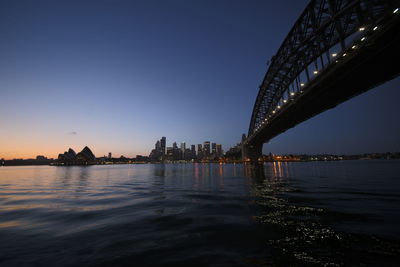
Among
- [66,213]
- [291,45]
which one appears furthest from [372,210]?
[291,45]

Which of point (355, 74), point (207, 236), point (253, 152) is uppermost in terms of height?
point (355, 74)

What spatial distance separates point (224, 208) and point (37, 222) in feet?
28.7

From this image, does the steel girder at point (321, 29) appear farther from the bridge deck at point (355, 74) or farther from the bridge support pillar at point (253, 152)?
the bridge support pillar at point (253, 152)

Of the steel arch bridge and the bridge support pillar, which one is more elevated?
the steel arch bridge

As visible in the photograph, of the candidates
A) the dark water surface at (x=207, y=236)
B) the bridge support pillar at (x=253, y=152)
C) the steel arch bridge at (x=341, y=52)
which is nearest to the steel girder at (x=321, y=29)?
the steel arch bridge at (x=341, y=52)

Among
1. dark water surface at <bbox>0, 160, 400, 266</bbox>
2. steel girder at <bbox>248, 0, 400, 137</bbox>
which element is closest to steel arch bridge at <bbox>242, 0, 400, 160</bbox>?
steel girder at <bbox>248, 0, 400, 137</bbox>

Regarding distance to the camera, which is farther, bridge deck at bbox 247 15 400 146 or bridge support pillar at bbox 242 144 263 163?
bridge support pillar at bbox 242 144 263 163

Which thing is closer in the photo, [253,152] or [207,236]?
[207,236]

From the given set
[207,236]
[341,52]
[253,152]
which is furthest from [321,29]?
[253,152]

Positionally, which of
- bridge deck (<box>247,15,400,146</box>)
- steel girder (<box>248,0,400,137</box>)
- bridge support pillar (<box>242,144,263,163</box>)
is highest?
steel girder (<box>248,0,400,137</box>)

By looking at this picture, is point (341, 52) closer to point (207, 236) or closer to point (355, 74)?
point (355, 74)

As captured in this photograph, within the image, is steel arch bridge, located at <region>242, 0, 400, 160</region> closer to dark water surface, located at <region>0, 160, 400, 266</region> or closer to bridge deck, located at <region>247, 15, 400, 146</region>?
bridge deck, located at <region>247, 15, 400, 146</region>

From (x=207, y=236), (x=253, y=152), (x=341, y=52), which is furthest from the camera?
(x=253, y=152)

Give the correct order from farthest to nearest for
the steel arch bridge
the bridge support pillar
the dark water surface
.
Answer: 1. the bridge support pillar
2. the steel arch bridge
3. the dark water surface
